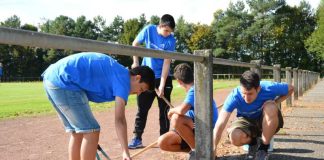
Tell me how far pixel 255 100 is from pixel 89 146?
2.18m

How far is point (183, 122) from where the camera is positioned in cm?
472

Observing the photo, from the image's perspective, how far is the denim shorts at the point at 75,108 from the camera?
343cm

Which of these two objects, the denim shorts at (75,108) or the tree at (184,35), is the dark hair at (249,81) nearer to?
the denim shorts at (75,108)

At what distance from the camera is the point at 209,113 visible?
4.36m

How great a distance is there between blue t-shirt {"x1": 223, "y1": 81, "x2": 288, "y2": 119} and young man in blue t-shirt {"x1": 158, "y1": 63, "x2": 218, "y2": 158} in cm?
20

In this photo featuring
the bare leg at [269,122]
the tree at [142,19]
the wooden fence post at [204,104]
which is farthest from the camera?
the tree at [142,19]

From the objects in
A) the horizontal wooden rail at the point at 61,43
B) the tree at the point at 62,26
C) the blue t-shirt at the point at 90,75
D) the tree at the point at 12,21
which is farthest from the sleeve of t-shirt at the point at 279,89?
the tree at the point at 62,26

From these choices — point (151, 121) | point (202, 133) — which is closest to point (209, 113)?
point (202, 133)

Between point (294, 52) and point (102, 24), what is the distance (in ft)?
136

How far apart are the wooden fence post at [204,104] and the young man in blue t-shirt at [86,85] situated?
85 centimetres

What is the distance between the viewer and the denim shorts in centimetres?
343

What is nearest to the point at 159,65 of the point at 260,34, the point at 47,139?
the point at 47,139

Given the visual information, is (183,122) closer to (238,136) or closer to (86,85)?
(238,136)

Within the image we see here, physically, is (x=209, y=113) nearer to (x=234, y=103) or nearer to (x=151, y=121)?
(x=234, y=103)
